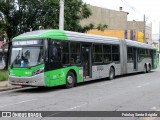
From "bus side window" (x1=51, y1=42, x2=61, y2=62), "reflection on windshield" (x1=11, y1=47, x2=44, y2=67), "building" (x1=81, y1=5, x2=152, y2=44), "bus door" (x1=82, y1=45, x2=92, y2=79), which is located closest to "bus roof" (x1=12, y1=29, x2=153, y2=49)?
"bus side window" (x1=51, y1=42, x2=61, y2=62)

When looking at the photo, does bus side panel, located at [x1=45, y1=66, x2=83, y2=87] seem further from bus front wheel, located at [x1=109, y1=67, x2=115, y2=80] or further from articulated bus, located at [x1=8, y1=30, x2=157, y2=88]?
bus front wheel, located at [x1=109, y1=67, x2=115, y2=80]

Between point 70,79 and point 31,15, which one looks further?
point 31,15

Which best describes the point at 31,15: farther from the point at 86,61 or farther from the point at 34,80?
the point at 34,80

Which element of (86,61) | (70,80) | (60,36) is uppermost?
(60,36)

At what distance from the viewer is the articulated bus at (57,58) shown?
15.1m

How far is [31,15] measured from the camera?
31172mm

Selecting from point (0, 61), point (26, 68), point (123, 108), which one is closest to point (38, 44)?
point (26, 68)

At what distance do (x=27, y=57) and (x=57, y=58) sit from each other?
147cm

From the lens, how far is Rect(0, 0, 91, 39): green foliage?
3077 cm

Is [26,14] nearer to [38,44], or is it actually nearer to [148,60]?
[148,60]

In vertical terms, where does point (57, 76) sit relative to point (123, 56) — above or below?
below

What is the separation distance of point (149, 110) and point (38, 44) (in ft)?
23.2

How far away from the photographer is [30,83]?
15047 mm

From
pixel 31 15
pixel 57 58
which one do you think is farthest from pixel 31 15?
pixel 57 58
